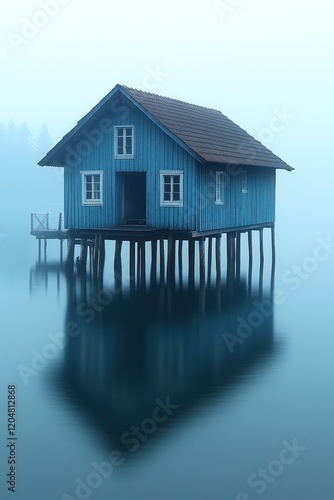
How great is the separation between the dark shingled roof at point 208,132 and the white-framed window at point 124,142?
1251 mm

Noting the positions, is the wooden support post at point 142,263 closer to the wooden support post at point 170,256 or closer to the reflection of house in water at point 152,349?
the reflection of house in water at point 152,349

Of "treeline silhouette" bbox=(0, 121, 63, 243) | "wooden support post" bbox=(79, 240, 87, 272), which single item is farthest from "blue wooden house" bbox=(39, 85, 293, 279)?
"treeline silhouette" bbox=(0, 121, 63, 243)

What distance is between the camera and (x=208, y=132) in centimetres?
3544

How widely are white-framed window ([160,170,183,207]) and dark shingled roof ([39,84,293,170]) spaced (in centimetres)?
132

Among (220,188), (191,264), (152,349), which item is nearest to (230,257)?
(191,264)

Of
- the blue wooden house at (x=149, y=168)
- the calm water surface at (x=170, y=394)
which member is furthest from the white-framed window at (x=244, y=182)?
the calm water surface at (x=170, y=394)

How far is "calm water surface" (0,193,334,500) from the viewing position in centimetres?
1377

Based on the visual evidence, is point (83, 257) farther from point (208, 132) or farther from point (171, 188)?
point (171, 188)

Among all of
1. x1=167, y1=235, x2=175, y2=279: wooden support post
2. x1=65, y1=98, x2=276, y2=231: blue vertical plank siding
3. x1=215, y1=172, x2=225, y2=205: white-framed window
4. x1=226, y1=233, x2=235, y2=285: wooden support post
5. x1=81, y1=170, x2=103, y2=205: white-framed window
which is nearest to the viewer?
x1=65, y1=98, x2=276, y2=231: blue vertical plank siding

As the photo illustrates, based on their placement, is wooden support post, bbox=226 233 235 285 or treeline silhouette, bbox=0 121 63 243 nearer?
wooden support post, bbox=226 233 235 285

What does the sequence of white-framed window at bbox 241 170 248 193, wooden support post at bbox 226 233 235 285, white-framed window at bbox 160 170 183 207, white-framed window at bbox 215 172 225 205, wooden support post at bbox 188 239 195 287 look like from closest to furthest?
white-framed window at bbox 160 170 183 207
white-framed window at bbox 215 172 225 205
wooden support post at bbox 188 239 195 287
white-framed window at bbox 241 170 248 193
wooden support post at bbox 226 233 235 285

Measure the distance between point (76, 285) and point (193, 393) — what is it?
1714cm

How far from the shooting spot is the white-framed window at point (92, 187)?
1307 inches

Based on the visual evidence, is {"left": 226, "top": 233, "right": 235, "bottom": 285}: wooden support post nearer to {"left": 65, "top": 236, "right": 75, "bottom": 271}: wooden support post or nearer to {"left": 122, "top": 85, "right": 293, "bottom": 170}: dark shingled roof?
{"left": 122, "top": 85, "right": 293, "bottom": 170}: dark shingled roof
